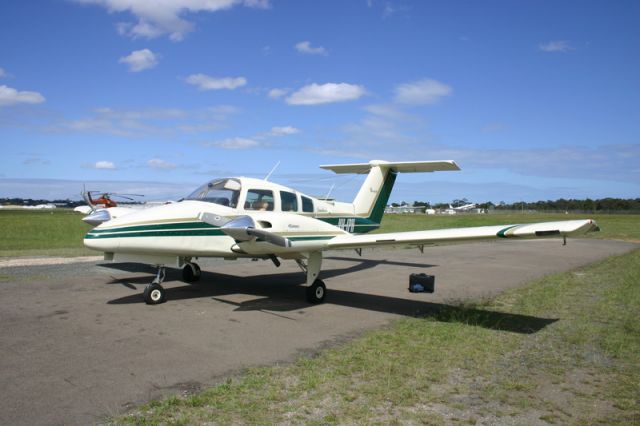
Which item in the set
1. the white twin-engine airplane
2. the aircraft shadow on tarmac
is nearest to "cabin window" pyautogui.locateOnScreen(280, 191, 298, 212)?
the white twin-engine airplane

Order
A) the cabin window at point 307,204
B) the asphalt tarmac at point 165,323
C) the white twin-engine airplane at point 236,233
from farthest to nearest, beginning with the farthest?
the cabin window at point 307,204 < the white twin-engine airplane at point 236,233 < the asphalt tarmac at point 165,323

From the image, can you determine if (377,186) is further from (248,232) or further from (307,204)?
(248,232)

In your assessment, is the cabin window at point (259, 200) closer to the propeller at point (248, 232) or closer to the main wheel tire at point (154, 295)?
the propeller at point (248, 232)

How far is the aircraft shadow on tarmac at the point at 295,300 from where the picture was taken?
29.8 feet

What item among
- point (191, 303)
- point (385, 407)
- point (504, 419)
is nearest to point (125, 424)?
point (385, 407)

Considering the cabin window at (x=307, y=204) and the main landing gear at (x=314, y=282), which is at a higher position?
the cabin window at (x=307, y=204)

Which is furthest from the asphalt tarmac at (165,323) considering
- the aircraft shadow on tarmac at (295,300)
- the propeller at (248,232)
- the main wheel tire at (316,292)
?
the propeller at (248,232)

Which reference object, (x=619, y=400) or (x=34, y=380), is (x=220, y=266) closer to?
(x=34, y=380)

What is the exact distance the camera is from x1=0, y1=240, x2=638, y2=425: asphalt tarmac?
211 inches

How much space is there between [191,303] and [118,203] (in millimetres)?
15092

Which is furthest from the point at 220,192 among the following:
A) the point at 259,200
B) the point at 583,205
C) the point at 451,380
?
the point at 583,205

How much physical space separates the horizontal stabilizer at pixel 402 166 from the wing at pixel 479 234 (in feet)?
14.7

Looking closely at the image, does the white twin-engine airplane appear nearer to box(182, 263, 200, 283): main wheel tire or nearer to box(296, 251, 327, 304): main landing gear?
box(296, 251, 327, 304): main landing gear

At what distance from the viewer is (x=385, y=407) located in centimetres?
496
